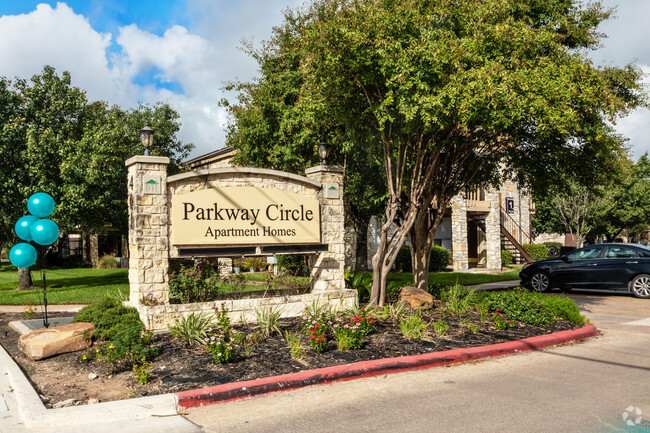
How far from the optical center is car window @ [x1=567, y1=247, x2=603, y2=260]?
53.2 feet

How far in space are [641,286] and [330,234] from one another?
384 inches

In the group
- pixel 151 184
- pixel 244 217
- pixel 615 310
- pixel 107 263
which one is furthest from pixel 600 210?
pixel 151 184

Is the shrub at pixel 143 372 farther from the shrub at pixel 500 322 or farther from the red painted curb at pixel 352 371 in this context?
the shrub at pixel 500 322

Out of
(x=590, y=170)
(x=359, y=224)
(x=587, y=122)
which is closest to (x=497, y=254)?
(x=359, y=224)

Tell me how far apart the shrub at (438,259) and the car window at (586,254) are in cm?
977

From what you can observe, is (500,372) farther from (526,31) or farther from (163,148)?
(163,148)

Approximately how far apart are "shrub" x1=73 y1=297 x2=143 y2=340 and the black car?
499 inches

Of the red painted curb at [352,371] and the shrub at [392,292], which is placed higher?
the shrub at [392,292]

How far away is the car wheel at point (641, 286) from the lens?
15.2m

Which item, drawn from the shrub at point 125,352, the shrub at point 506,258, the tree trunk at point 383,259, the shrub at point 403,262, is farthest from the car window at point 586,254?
the shrub at point 506,258

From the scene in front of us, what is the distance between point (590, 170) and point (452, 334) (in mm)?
7150

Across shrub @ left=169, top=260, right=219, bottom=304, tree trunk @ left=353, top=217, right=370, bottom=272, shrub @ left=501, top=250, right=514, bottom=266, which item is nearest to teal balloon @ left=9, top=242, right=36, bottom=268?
shrub @ left=169, top=260, right=219, bottom=304

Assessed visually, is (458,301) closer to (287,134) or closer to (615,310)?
(615,310)

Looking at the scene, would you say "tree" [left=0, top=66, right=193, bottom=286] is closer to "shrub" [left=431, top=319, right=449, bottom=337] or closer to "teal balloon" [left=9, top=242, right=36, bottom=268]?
"teal balloon" [left=9, top=242, right=36, bottom=268]
